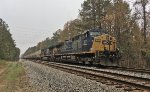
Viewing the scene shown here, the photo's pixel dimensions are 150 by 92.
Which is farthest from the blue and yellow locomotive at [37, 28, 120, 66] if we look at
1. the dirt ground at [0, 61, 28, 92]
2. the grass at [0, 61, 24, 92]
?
the dirt ground at [0, 61, 28, 92]

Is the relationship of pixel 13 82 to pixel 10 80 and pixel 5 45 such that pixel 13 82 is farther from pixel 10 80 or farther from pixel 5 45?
pixel 5 45

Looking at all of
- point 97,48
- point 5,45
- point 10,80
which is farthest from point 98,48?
point 5,45

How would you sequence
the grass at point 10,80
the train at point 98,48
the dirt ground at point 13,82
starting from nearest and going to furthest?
the dirt ground at point 13,82 < the grass at point 10,80 < the train at point 98,48

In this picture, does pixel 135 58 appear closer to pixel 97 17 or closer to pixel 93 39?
pixel 93 39

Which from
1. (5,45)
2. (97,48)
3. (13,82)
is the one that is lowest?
(13,82)

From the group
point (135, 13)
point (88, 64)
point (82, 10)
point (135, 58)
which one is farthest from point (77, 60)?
point (82, 10)

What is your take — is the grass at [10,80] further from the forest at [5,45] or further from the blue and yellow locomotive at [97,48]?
the forest at [5,45]

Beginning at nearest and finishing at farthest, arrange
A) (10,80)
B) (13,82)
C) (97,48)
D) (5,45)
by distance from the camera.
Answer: (13,82) → (10,80) → (97,48) → (5,45)

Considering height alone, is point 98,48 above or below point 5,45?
below

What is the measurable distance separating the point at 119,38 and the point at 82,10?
21605 mm

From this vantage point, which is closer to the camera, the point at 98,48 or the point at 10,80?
the point at 10,80

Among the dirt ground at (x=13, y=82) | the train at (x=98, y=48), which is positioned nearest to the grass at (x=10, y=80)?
the dirt ground at (x=13, y=82)

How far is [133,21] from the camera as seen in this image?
4553 centimetres

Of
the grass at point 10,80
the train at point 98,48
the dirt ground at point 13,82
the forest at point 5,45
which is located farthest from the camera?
the forest at point 5,45
